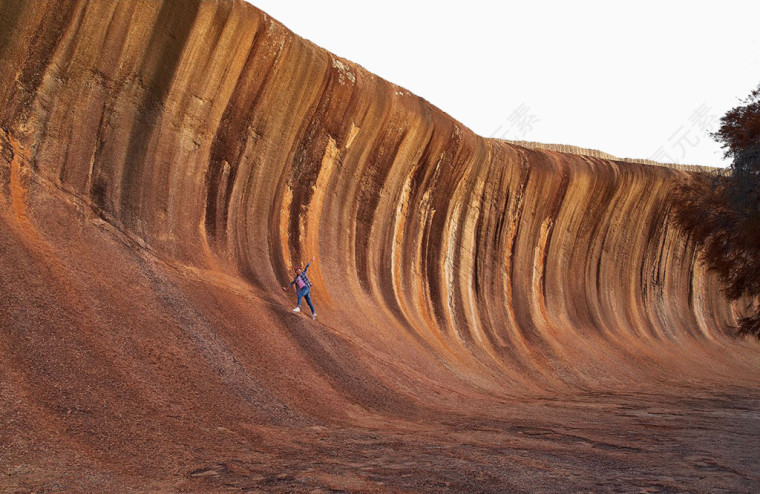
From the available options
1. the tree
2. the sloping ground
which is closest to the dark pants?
the sloping ground

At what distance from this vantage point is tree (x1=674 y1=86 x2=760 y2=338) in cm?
1359

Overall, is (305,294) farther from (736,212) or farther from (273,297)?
(736,212)

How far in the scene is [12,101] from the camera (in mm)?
11234

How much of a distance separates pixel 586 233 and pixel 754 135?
39.9 ft

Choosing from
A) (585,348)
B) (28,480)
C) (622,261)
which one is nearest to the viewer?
(28,480)

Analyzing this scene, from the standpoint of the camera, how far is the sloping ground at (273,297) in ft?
24.2

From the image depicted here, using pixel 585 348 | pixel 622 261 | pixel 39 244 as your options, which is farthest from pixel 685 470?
pixel 622 261

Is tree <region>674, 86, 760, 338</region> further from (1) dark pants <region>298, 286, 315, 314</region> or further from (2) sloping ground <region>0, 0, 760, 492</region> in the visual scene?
(1) dark pants <region>298, 286, 315, 314</region>

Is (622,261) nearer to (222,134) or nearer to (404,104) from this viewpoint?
(404,104)

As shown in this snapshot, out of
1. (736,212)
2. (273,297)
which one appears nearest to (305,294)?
(273,297)

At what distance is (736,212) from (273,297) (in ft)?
34.7

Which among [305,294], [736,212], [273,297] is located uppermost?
[736,212]

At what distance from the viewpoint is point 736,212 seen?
47.1 ft

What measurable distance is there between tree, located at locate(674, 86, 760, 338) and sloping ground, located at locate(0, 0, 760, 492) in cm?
320
